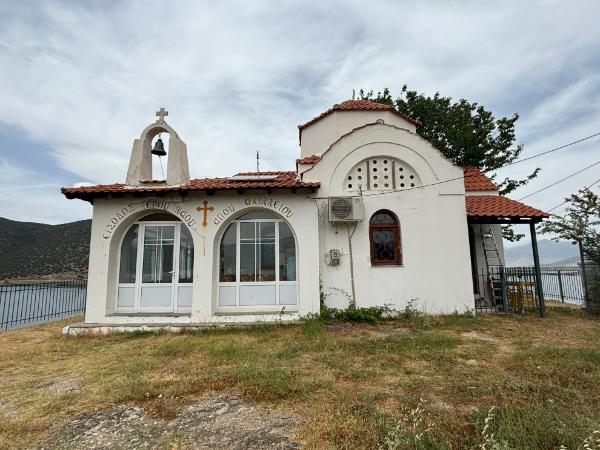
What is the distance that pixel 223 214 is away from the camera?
9133 millimetres

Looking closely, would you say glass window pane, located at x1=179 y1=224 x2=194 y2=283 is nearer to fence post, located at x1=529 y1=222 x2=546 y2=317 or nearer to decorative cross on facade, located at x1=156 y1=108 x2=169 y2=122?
decorative cross on facade, located at x1=156 y1=108 x2=169 y2=122

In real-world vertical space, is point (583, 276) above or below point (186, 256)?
below

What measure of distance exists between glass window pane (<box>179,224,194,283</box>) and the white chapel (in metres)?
0.03

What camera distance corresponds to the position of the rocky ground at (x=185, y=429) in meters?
3.19

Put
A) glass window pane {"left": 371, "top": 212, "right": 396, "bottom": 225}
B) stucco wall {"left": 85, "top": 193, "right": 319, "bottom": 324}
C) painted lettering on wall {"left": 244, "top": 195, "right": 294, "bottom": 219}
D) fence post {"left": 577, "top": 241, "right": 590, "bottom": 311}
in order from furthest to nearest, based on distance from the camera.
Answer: fence post {"left": 577, "top": 241, "right": 590, "bottom": 311}, glass window pane {"left": 371, "top": 212, "right": 396, "bottom": 225}, painted lettering on wall {"left": 244, "top": 195, "right": 294, "bottom": 219}, stucco wall {"left": 85, "top": 193, "right": 319, "bottom": 324}

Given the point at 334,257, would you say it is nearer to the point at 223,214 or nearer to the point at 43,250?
the point at 223,214

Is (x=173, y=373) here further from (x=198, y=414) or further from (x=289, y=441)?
(x=289, y=441)

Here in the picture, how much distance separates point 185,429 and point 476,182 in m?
12.5

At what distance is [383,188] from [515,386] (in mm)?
6549

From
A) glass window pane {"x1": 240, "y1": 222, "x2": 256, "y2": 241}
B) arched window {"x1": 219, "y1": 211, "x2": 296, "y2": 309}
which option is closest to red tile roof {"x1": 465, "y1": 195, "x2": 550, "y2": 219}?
arched window {"x1": 219, "y1": 211, "x2": 296, "y2": 309}

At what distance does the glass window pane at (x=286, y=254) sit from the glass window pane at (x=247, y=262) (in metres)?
0.78

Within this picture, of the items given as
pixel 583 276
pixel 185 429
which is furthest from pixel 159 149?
pixel 583 276

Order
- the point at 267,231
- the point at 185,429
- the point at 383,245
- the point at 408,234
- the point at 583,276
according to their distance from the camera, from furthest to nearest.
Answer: the point at 583,276 → the point at 383,245 → the point at 408,234 → the point at 267,231 → the point at 185,429

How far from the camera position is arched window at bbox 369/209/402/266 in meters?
9.73
